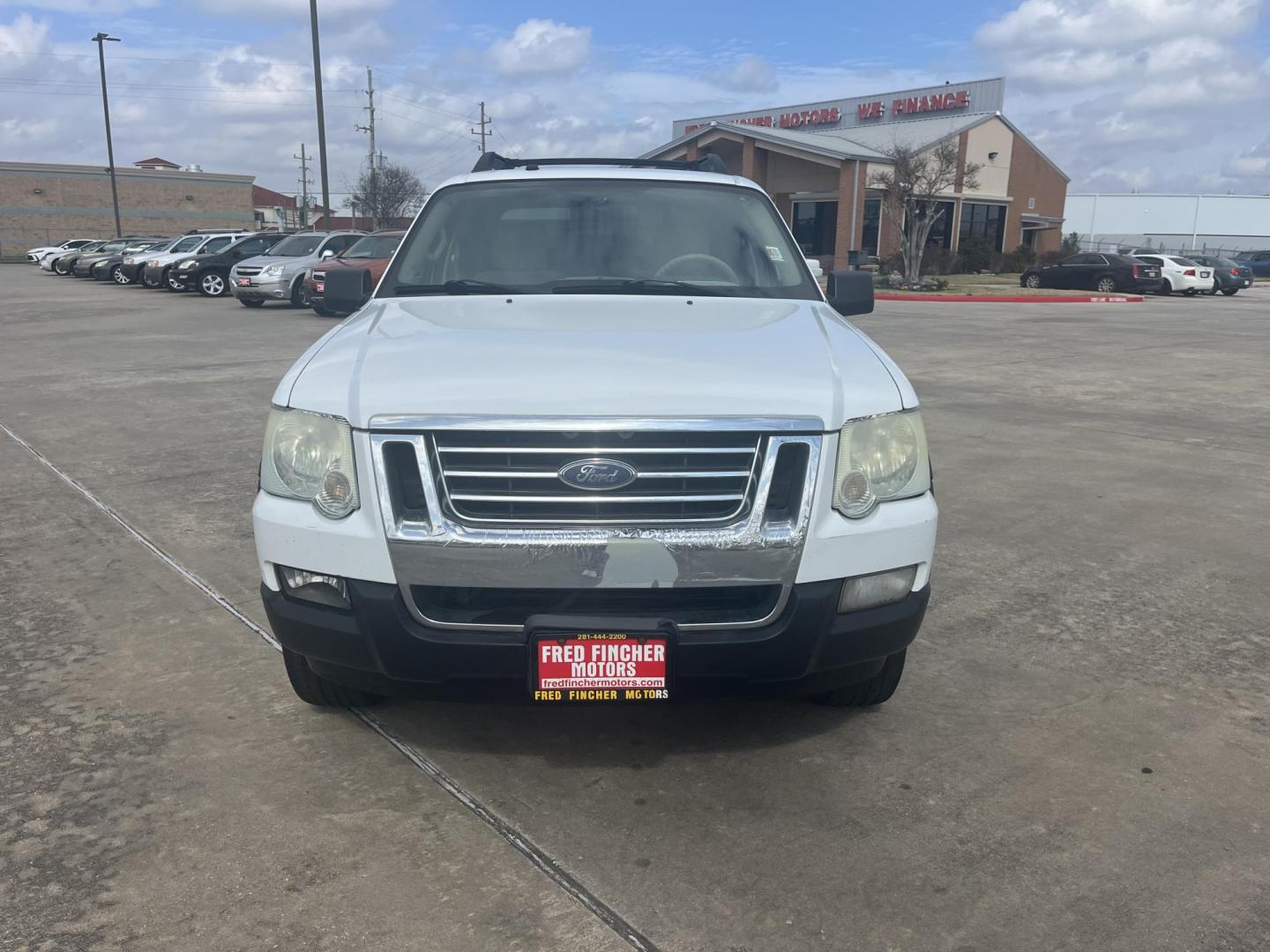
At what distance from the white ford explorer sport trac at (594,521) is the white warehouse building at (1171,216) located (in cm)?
9484

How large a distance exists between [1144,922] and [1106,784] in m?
0.67

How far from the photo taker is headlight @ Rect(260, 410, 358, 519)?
2.83 metres

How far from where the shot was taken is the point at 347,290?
14.3 ft

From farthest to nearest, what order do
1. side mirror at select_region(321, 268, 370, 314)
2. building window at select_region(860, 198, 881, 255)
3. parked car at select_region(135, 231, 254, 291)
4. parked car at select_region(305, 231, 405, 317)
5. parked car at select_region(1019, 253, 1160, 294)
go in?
building window at select_region(860, 198, 881, 255) < parked car at select_region(1019, 253, 1160, 294) < parked car at select_region(135, 231, 254, 291) < parked car at select_region(305, 231, 405, 317) < side mirror at select_region(321, 268, 370, 314)

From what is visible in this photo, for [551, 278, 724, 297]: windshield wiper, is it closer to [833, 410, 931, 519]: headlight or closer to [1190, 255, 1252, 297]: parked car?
[833, 410, 931, 519]: headlight

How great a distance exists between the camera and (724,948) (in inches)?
92.5

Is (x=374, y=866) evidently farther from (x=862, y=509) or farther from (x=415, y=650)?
(x=862, y=509)

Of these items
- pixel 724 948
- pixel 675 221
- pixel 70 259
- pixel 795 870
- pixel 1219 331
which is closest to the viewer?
pixel 724 948

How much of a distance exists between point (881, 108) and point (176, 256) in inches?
1483

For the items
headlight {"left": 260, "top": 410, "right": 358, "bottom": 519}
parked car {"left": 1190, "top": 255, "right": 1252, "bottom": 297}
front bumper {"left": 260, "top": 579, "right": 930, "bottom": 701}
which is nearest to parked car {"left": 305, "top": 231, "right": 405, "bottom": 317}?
headlight {"left": 260, "top": 410, "right": 358, "bottom": 519}

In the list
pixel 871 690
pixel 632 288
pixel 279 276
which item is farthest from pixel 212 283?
pixel 871 690

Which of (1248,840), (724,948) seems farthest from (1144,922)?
(724,948)

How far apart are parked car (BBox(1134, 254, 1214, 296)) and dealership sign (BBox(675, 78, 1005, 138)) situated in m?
19.1

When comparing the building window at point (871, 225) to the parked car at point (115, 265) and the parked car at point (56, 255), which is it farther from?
the parked car at point (56, 255)
